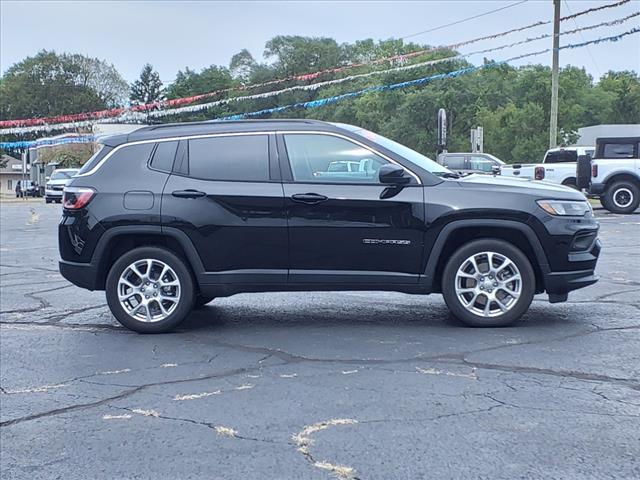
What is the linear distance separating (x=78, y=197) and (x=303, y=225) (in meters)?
2.08

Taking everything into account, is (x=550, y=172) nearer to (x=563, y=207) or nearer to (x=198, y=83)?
(x=563, y=207)

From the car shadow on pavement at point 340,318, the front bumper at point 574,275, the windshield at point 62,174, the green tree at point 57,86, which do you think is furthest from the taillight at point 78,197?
the green tree at point 57,86

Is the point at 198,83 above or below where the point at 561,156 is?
above

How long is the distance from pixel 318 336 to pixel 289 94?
30.3 m

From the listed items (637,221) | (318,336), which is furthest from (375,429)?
(637,221)

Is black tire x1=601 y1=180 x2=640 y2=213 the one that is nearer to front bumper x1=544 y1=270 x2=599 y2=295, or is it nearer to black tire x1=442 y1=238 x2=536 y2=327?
front bumper x1=544 y1=270 x2=599 y2=295

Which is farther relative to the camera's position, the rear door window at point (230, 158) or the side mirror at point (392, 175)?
the rear door window at point (230, 158)

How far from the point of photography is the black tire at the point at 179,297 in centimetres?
673

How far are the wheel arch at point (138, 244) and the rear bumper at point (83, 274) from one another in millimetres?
36

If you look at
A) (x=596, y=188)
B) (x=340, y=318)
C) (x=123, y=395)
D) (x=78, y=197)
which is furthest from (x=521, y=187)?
(x=596, y=188)

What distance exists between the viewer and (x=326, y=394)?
4895 mm

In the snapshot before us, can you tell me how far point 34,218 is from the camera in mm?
24766

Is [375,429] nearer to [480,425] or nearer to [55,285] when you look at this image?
[480,425]

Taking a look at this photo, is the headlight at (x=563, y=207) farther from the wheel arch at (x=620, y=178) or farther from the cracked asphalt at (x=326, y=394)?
the wheel arch at (x=620, y=178)
